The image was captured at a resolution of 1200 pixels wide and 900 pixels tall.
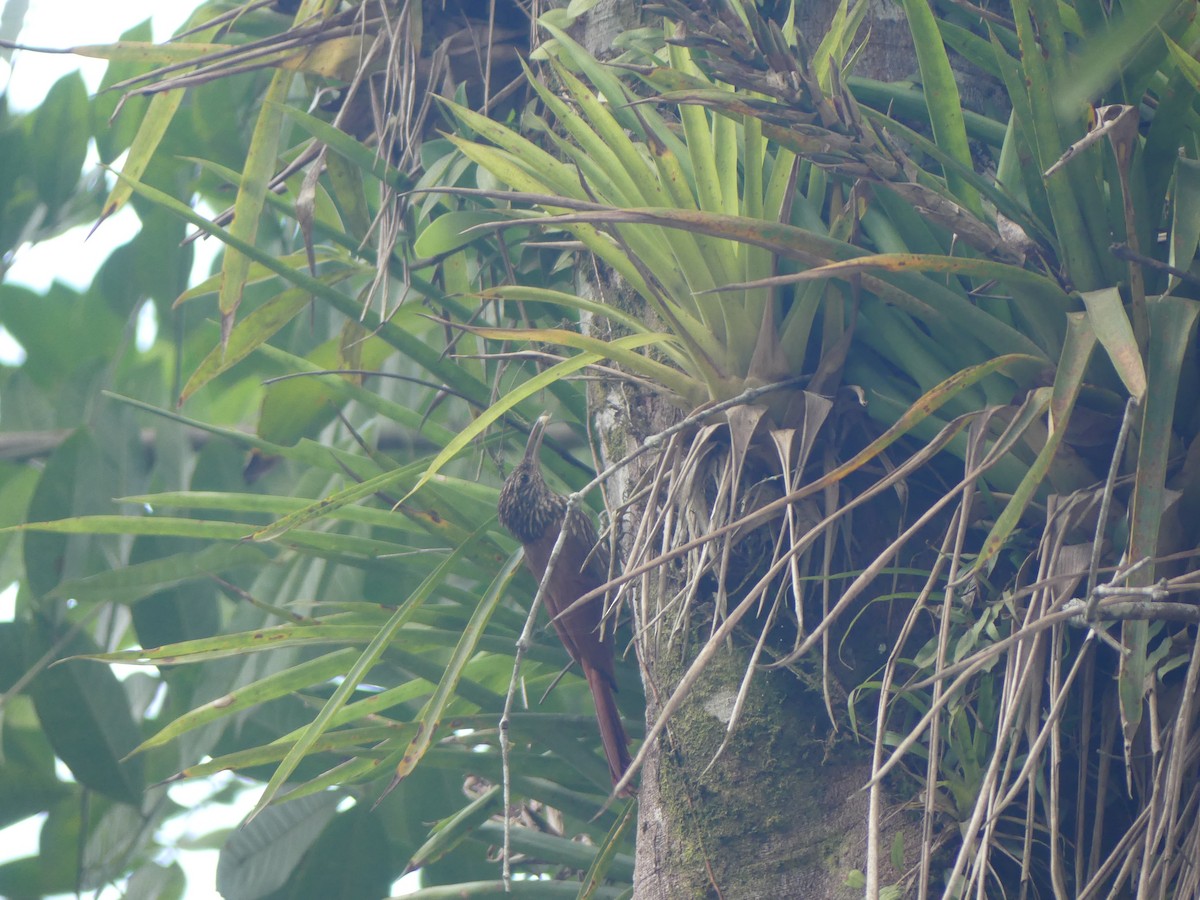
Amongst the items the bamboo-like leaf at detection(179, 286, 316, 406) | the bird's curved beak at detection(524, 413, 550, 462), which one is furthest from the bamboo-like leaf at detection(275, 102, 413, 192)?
the bird's curved beak at detection(524, 413, 550, 462)

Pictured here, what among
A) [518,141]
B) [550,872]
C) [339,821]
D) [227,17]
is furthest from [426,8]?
[550,872]

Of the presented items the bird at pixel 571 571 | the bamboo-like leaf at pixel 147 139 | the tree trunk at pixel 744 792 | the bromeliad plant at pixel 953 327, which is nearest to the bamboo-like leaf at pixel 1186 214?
the bromeliad plant at pixel 953 327

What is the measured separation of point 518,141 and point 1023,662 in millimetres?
573

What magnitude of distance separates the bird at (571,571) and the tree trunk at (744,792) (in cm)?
14

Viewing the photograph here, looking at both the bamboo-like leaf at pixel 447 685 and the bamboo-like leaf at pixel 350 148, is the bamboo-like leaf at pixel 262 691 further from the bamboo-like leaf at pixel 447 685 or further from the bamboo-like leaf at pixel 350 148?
the bamboo-like leaf at pixel 350 148

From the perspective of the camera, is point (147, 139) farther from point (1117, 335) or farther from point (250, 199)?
point (1117, 335)

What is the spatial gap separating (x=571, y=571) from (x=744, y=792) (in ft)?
1.09

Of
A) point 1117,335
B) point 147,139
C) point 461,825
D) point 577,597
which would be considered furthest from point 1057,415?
point 147,139

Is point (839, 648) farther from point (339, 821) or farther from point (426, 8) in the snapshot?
point (426, 8)

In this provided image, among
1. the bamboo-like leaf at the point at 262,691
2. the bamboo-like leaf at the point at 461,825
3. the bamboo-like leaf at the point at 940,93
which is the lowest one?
the bamboo-like leaf at the point at 461,825

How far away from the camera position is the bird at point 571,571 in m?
1.07

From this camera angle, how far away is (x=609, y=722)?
42.1 inches

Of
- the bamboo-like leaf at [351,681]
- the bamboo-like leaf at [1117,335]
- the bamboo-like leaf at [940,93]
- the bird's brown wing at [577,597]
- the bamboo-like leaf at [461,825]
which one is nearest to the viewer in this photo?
the bamboo-like leaf at [1117,335]

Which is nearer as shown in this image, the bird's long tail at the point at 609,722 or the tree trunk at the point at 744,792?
the tree trunk at the point at 744,792
